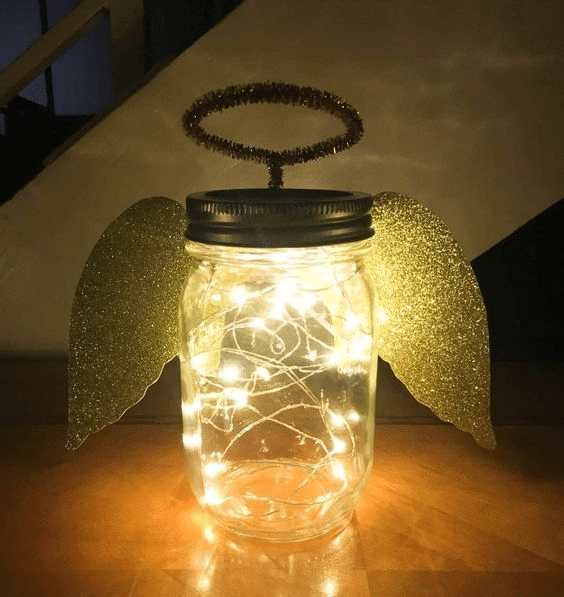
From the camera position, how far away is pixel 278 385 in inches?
28.8

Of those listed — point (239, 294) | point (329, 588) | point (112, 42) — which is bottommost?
point (329, 588)

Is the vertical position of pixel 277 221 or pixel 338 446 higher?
pixel 277 221

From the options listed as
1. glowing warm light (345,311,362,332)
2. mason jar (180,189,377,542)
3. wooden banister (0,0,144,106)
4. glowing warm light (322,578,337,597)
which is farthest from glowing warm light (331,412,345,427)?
wooden banister (0,0,144,106)

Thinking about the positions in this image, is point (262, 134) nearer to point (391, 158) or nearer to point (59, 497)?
point (391, 158)

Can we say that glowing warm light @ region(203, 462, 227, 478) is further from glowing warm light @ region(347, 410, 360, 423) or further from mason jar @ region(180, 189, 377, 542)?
glowing warm light @ region(347, 410, 360, 423)

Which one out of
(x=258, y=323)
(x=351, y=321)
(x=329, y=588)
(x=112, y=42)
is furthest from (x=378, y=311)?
(x=112, y=42)

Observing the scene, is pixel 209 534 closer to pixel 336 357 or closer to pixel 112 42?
pixel 336 357

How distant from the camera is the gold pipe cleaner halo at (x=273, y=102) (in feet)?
1.76

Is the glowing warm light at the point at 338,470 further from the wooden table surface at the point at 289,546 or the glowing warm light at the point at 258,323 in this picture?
the glowing warm light at the point at 258,323

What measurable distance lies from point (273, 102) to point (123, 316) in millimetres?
238

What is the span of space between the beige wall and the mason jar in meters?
0.22

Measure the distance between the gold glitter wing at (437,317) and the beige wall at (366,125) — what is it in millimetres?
233

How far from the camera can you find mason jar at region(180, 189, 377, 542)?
0.50 metres

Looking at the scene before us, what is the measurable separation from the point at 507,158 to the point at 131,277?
1.63 ft
